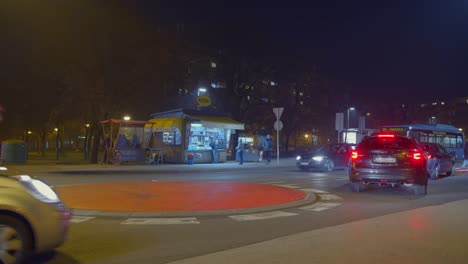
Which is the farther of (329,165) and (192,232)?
(329,165)

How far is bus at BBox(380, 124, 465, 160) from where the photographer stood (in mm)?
34375

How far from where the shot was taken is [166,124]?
30750 millimetres

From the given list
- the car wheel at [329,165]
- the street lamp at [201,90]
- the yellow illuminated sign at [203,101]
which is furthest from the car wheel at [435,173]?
the street lamp at [201,90]

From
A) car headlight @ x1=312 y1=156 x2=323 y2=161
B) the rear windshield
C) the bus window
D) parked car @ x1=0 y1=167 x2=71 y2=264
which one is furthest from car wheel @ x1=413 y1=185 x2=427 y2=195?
the bus window

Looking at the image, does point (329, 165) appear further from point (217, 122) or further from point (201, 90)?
point (201, 90)

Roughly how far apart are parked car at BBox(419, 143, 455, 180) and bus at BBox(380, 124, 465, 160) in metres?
9.19

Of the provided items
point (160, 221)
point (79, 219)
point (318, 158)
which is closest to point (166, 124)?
point (318, 158)

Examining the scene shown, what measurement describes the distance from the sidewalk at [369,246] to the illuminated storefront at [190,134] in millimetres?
21023

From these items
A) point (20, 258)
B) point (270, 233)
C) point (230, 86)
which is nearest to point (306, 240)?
point (270, 233)

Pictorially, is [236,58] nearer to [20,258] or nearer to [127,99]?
[127,99]

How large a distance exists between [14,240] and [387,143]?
1161cm

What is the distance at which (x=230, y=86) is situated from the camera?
123 ft

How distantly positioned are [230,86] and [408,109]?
3484 cm

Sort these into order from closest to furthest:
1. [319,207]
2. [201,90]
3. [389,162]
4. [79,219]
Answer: [79,219]
[319,207]
[389,162]
[201,90]
